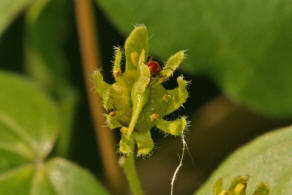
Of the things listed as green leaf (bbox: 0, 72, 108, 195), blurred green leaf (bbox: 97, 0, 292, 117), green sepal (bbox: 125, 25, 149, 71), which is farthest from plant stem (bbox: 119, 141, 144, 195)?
blurred green leaf (bbox: 97, 0, 292, 117)

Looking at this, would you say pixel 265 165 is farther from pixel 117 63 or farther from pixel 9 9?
pixel 9 9

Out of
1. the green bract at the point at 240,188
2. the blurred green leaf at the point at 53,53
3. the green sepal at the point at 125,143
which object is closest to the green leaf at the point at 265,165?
the green bract at the point at 240,188

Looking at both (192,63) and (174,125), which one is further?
(192,63)

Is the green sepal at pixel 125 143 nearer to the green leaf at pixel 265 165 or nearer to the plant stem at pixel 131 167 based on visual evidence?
the plant stem at pixel 131 167

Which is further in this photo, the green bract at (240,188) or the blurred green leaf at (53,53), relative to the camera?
the blurred green leaf at (53,53)

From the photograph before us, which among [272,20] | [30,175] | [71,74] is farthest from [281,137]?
[71,74]

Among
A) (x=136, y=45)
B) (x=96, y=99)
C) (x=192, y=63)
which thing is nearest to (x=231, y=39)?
(x=192, y=63)
